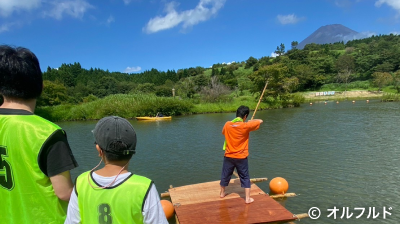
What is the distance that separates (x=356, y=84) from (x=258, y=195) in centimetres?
4643

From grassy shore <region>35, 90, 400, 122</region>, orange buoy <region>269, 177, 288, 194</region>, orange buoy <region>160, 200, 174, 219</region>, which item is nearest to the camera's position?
orange buoy <region>160, 200, 174, 219</region>

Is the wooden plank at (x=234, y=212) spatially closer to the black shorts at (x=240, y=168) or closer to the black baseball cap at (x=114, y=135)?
the black shorts at (x=240, y=168)

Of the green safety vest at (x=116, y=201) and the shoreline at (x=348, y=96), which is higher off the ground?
the shoreline at (x=348, y=96)

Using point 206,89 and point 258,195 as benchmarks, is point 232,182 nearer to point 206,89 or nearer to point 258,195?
point 258,195

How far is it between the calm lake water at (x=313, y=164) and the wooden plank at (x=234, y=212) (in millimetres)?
807

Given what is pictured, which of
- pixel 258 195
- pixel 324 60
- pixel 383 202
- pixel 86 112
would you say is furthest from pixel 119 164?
pixel 324 60

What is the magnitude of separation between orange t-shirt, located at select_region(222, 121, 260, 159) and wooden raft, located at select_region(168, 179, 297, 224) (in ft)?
3.39

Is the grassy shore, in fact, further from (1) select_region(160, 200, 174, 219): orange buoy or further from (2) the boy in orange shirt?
(2) the boy in orange shirt

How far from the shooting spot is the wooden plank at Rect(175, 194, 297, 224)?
4.71 meters

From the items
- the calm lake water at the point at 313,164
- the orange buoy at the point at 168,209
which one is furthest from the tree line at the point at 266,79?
the orange buoy at the point at 168,209

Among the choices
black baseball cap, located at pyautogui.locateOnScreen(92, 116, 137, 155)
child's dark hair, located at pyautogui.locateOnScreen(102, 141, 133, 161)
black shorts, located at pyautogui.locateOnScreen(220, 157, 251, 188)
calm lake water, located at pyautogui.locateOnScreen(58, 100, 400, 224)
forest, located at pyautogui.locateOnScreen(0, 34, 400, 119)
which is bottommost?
calm lake water, located at pyautogui.locateOnScreen(58, 100, 400, 224)

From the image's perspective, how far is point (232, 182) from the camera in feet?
21.7

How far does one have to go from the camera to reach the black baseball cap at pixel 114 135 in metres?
1.67

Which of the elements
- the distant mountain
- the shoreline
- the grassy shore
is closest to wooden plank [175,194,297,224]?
the distant mountain
